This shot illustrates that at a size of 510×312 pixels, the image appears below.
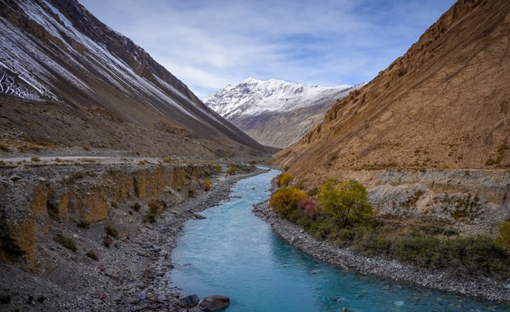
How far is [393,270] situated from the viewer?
68.1 feet

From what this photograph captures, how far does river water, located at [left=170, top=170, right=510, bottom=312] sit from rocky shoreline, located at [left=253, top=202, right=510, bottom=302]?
1.90 ft

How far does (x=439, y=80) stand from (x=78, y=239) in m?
40.6

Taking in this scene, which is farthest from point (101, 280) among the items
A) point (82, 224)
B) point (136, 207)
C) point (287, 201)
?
point (287, 201)

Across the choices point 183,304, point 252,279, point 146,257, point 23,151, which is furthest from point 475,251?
point 23,151

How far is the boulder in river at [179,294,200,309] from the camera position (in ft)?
53.5

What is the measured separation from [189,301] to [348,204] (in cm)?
1495

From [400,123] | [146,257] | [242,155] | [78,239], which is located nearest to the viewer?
[78,239]

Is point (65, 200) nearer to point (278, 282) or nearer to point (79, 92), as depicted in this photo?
point (278, 282)

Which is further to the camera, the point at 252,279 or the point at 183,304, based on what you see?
the point at 252,279

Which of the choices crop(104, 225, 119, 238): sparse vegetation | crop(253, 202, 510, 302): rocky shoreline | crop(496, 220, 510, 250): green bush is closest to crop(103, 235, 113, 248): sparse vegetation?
crop(104, 225, 119, 238): sparse vegetation

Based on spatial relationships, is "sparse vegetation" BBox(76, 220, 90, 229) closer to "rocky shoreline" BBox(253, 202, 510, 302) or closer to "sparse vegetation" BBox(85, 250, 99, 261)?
"sparse vegetation" BBox(85, 250, 99, 261)

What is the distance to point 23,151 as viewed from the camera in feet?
94.6

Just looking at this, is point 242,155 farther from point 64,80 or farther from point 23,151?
point 23,151

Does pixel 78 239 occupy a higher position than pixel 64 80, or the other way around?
pixel 64 80
